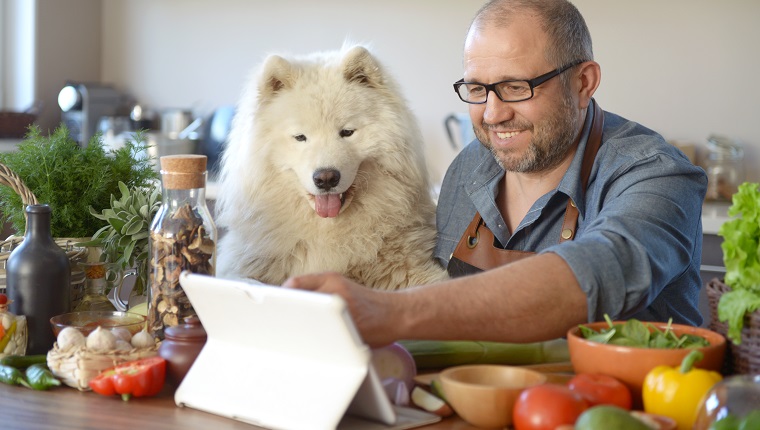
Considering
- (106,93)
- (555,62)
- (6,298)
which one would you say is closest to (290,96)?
(555,62)

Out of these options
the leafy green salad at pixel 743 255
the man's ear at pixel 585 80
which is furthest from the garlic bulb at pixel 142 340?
the man's ear at pixel 585 80

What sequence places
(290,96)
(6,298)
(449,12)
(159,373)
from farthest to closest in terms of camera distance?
(449,12) < (290,96) < (6,298) < (159,373)

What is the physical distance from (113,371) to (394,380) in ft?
1.28

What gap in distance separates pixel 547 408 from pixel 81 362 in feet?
2.15

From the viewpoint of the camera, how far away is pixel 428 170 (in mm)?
2111

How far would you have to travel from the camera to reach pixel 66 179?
1.67m

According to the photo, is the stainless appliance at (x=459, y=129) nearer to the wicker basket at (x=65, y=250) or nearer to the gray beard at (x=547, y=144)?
the gray beard at (x=547, y=144)

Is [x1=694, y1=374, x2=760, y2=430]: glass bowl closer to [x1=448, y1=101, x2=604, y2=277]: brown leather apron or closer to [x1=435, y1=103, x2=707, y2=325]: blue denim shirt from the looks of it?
Result: [x1=435, y1=103, x2=707, y2=325]: blue denim shirt

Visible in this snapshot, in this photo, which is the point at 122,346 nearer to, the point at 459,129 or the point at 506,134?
the point at 506,134

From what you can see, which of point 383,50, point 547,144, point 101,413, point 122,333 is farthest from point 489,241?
point 383,50

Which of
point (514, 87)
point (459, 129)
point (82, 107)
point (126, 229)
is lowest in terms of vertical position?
point (82, 107)

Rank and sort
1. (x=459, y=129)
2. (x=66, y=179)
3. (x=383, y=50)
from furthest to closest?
(x=383, y=50) < (x=459, y=129) < (x=66, y=179)

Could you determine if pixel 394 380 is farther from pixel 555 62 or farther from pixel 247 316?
pixel 555 62

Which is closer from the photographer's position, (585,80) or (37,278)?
(37,278)
